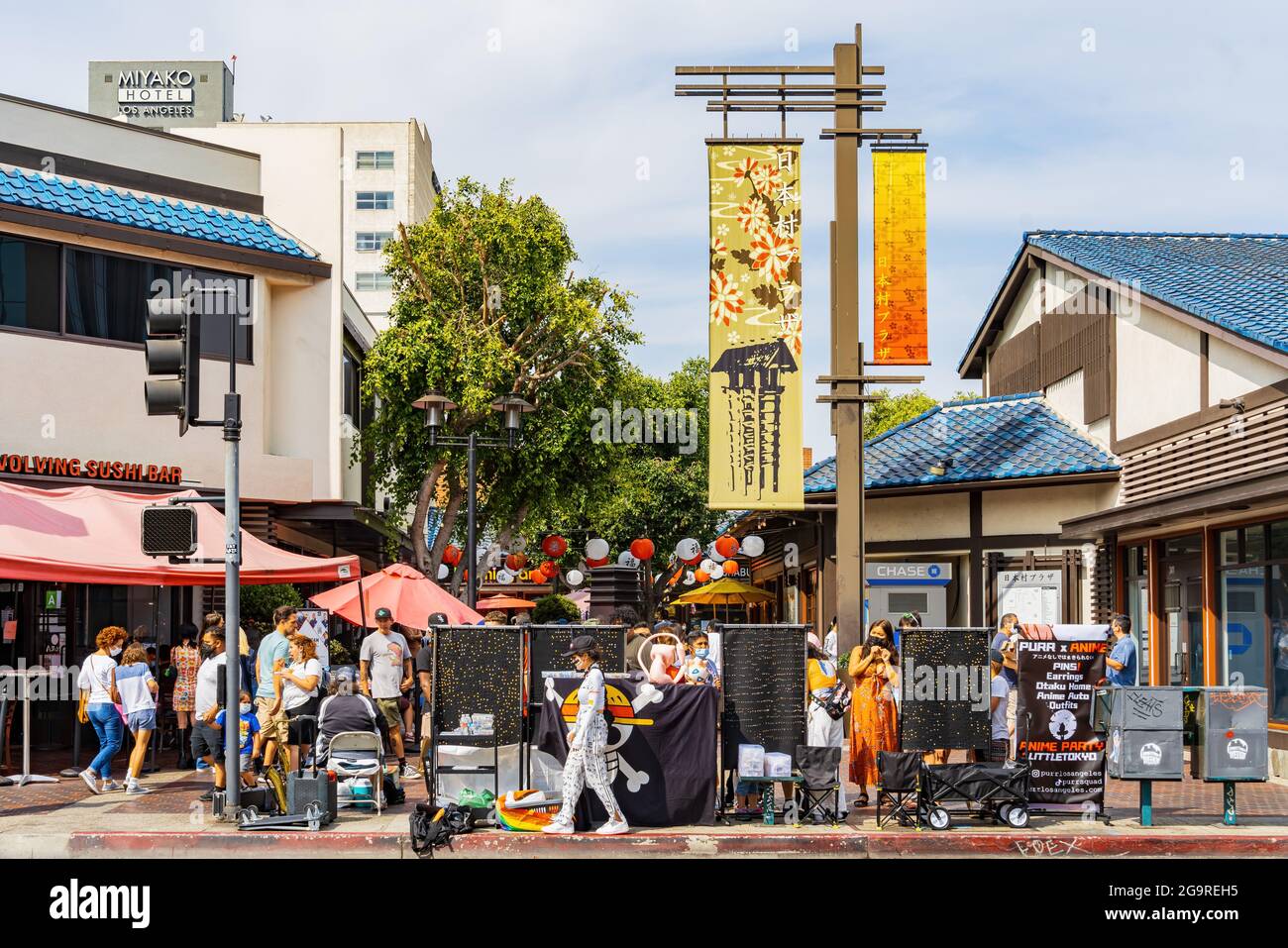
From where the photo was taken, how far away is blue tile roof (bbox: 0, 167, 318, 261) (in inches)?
821

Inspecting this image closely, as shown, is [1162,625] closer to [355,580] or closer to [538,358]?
[355,580]

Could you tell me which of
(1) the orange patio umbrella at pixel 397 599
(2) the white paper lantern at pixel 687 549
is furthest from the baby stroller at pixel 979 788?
(2) the white paper lantern at pixel 687 549

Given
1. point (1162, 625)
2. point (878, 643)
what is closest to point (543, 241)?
point (1162, 625)

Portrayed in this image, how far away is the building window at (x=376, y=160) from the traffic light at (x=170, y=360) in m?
59.8

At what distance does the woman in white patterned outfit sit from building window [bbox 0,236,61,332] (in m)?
12.3

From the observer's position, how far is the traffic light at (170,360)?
1302 centimetres

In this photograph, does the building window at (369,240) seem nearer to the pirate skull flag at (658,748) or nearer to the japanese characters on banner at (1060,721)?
the pirate skull flag at (658,748)

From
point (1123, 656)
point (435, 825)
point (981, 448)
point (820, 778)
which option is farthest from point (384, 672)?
point (981, 448)

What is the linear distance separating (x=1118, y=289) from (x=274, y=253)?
1384 cm

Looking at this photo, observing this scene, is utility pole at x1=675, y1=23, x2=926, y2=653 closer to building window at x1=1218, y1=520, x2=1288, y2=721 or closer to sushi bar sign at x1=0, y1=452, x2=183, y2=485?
building window at x1=1218, y1=520, x2=1288, y2=721

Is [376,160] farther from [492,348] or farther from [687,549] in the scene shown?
[492,348]

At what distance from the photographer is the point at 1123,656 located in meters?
16.6

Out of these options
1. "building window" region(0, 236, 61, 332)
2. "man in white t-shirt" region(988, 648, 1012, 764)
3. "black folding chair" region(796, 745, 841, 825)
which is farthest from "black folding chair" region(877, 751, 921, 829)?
"building window" region(0, 236, 61, 332)

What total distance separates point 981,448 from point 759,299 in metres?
7.37
